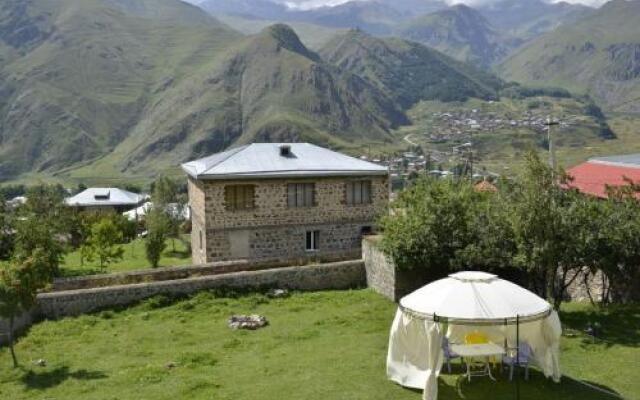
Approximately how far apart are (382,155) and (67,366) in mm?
179393

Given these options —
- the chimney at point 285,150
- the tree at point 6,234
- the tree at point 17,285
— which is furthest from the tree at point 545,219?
the tree at point 6,234

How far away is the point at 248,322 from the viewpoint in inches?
851

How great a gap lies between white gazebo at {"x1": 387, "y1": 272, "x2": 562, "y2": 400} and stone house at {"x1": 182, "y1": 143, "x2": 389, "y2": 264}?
14238mm

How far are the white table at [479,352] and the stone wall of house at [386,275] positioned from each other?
8.74m

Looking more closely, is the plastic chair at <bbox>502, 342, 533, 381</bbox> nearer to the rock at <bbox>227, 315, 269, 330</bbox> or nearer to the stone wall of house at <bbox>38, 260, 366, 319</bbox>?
the rock at <bbox>227, 315, 269, 330</bbox>

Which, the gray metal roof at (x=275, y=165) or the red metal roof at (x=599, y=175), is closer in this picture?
the red metal roof at (x=599, y=175)

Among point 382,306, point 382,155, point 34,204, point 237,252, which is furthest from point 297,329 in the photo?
point 382,155

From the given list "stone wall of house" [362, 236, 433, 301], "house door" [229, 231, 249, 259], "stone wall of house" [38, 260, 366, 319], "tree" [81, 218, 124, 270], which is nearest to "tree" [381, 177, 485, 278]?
"stone wall of house" [362, 236, 433, 301]

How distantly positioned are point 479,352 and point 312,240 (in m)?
18.2

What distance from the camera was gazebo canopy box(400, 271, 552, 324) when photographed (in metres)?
14.5

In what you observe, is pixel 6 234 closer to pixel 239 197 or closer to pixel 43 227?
pixel 43 227

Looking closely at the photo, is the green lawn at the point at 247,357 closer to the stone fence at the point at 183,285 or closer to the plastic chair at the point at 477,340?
the plastic chair at the point at 477,340

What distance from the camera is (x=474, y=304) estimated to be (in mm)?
14711

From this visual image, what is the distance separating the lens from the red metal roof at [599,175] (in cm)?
2984
